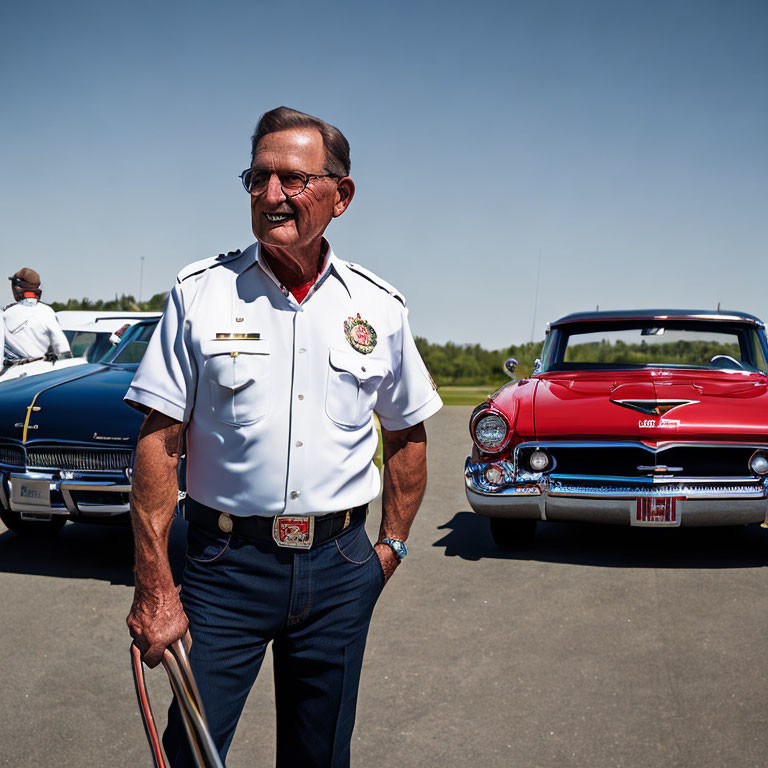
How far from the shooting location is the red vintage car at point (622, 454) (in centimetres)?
548

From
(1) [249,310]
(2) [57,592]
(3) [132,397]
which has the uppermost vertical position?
(1) [249,310]

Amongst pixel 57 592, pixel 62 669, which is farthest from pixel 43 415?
pixel 62 669

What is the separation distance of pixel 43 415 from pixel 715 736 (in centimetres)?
432

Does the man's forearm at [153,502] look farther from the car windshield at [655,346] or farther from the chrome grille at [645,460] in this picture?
the car windshield at [655,346]

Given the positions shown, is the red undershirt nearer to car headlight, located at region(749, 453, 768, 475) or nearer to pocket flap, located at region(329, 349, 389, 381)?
pocket flap, located at region(329, 349, 389, 381)

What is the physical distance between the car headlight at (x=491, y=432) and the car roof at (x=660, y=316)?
6.21 feet

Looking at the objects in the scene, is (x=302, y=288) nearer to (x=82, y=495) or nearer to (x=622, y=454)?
(x=82, y=495)

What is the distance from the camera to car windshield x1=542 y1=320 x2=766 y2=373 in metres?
7.04

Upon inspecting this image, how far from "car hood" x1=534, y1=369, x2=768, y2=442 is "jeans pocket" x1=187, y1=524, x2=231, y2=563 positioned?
394 cm

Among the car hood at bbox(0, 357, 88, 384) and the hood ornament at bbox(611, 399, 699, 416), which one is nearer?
the hood ornament at bbox(611, 399, 699, 416)

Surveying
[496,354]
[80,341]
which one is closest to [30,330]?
[80,341]

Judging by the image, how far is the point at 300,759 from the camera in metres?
2.13

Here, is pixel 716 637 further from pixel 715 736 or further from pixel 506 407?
pixel 506 407

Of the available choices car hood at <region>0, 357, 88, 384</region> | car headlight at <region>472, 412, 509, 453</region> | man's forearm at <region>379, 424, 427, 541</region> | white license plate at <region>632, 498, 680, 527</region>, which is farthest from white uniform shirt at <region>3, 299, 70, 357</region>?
→ man's forearm at <region>379, 424, 427, 541</region>
